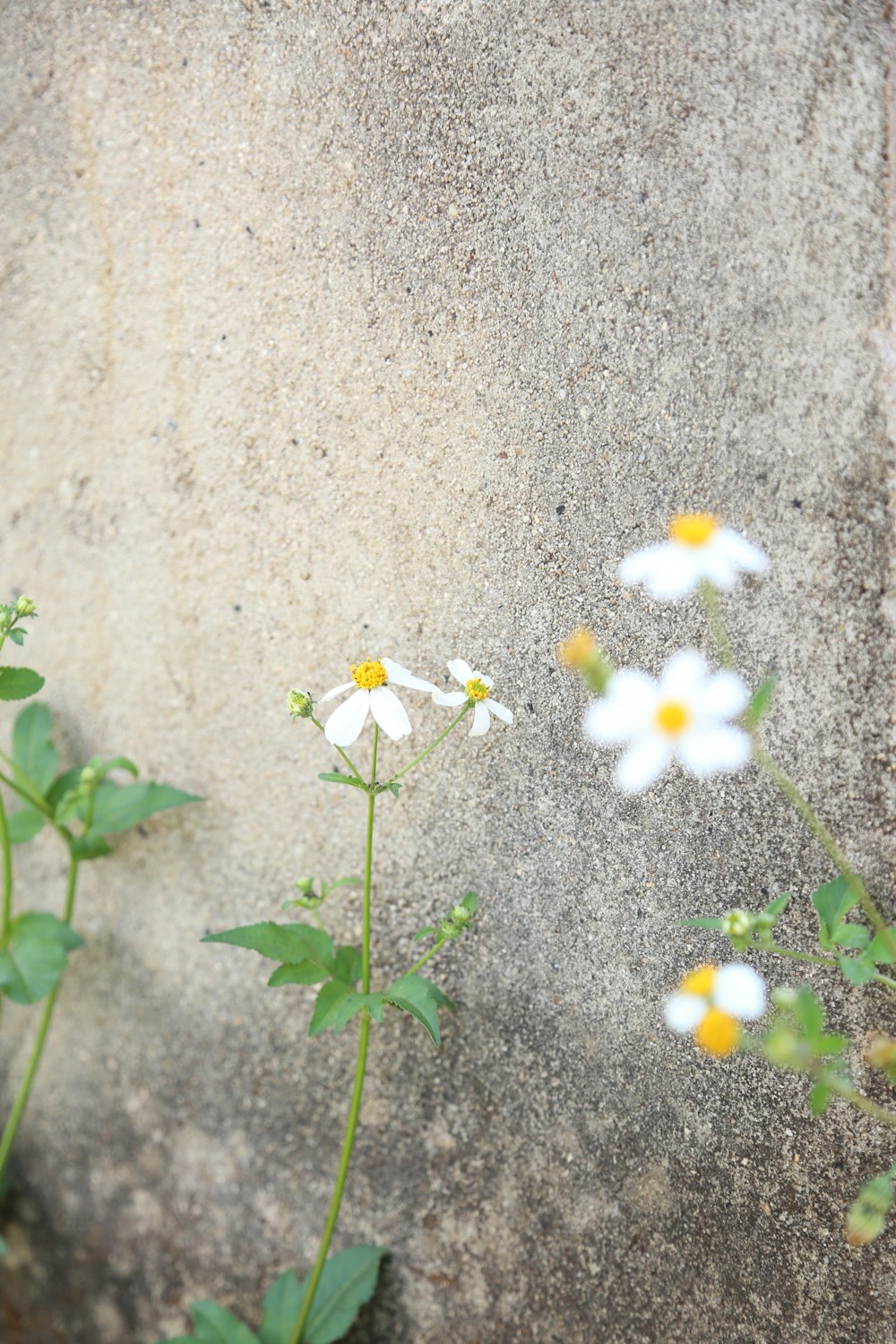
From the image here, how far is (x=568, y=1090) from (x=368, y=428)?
0.94m

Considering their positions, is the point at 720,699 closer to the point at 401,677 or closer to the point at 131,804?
the point at 401,677

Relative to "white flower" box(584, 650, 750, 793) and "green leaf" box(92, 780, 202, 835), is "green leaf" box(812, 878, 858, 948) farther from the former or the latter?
"green leaf" box(92, 780, 202, 835)

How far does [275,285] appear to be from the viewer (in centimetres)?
134

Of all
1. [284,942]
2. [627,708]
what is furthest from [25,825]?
[627,708]

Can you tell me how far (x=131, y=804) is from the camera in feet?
4.70

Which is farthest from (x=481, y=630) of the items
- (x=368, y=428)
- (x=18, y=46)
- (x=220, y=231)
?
(x=18, y=46)

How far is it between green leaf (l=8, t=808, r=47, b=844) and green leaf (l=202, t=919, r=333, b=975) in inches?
19.4

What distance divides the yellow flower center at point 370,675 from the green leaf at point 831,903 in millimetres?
531

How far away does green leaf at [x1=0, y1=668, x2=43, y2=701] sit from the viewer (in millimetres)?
1278

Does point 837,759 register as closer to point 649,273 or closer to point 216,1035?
point 649,273

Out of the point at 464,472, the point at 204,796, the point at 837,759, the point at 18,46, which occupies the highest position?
the point at 18,46

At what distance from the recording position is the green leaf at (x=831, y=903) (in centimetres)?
98

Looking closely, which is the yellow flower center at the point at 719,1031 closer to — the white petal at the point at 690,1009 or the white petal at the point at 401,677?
the white petal at the point at 690,1009

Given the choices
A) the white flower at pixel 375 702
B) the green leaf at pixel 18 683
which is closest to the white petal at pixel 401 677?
the white flower at pixel 375 702
